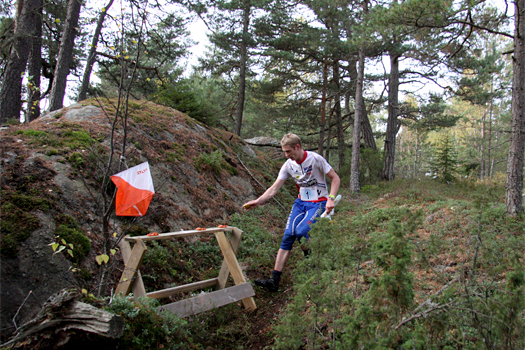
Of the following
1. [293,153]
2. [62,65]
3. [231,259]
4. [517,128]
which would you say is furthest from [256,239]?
[62,65]

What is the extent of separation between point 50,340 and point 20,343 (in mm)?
176

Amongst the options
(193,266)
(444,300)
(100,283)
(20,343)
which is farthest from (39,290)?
(444,300)

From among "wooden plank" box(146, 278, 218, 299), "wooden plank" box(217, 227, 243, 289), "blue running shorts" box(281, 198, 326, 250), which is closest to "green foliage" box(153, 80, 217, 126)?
Result: "blue running shorts" box(281, 198, 326, 250)

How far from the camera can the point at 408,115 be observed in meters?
16.5

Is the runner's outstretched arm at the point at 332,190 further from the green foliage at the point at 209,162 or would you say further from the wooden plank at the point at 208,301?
the green foliage at the point at 209,162

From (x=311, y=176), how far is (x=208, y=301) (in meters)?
2.12

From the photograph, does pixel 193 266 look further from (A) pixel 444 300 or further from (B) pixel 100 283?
(A) pixel 444 300

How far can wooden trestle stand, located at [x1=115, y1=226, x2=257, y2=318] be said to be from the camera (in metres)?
3.04

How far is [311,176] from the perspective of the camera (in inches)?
171

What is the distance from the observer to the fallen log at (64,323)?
6.23 ft

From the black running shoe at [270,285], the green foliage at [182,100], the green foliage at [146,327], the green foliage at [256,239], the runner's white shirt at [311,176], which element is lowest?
the black running shoe at [270,285]

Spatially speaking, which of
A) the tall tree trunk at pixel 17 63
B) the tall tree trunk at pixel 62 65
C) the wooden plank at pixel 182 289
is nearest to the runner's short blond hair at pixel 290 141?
the wooden plank at pixel 182 289

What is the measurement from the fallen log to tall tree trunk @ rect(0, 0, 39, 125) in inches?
322

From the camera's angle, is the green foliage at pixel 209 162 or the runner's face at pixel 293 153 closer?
the runner's face at pixel 293 153
